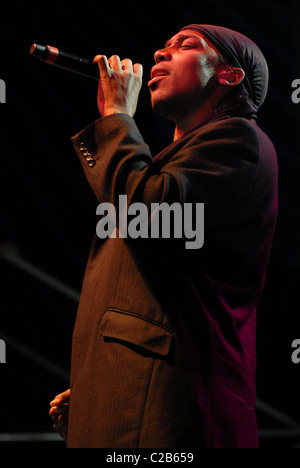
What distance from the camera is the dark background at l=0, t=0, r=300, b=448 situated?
1.99 meters

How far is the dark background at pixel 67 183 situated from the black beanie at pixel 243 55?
0.68 m

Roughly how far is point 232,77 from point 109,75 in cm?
32

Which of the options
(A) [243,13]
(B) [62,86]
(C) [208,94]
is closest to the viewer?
(C) [208,94]

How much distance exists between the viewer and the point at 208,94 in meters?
1.22

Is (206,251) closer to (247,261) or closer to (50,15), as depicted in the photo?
(247,261)

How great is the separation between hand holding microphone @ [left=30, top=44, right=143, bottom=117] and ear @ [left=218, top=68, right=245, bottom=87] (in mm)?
225

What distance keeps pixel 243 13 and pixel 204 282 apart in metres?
1.41

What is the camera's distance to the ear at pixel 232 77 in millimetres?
1209

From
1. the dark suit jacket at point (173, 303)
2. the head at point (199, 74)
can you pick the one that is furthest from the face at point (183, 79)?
the dark suit jacket at point (173, 303)

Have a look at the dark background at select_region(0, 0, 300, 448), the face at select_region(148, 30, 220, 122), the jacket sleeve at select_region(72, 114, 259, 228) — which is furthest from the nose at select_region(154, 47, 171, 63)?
the dark background at select_region(0, 0, 300, 448)

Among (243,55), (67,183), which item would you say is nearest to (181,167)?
(243,55)

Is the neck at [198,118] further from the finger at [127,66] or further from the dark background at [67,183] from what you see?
the dark background at [67,183]

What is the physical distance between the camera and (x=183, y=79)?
47.4 inches
